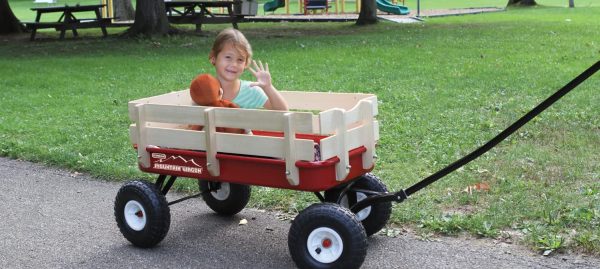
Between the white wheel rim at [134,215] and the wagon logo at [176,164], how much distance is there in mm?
249

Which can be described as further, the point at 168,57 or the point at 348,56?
the point at 168,57

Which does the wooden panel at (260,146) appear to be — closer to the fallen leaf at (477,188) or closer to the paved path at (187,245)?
the paved path at (187,245)

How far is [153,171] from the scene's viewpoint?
14.9 feet

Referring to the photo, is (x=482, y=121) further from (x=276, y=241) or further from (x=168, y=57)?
(x=168, y=57)

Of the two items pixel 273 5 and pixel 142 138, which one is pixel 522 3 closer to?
pixel 273 5

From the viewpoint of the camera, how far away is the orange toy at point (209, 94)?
4387 mm

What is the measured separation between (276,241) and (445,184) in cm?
145

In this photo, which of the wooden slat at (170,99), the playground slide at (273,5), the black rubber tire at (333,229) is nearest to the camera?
the black rubber tire at (333,229)

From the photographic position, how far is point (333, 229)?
3.87m

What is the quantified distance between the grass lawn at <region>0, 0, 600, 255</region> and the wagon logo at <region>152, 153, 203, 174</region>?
1.01 m

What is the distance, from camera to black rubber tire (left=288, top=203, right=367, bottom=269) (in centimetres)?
382

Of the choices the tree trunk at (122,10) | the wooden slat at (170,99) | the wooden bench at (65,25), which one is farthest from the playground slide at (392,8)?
the wooden slat at (170,99)

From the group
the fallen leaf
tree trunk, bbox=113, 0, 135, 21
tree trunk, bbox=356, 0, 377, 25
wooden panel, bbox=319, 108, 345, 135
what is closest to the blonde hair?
wooden panel, bbox=319, 108, 345, 135

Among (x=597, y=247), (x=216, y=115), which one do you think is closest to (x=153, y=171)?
(x=216, y=115)
